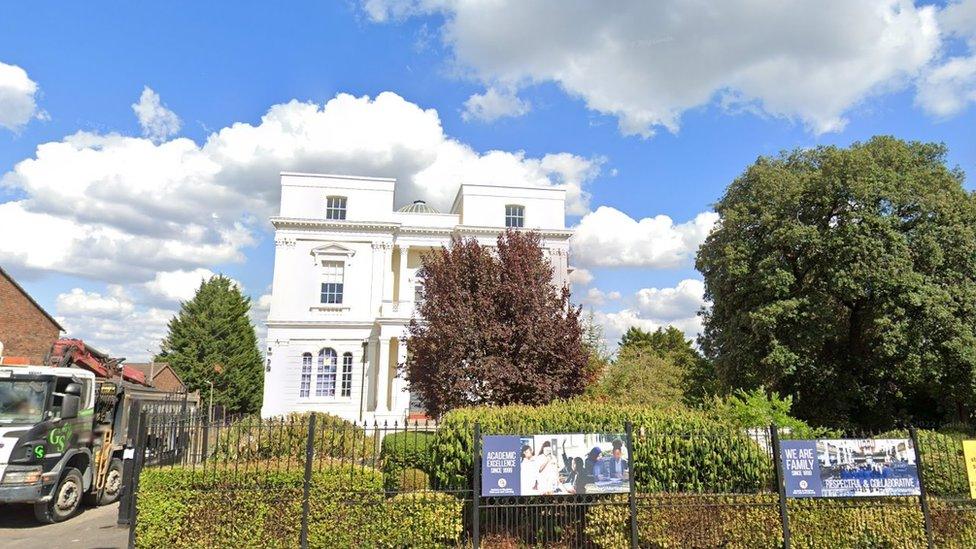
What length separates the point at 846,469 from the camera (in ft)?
29.8

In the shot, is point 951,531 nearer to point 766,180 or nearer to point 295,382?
point 766,180

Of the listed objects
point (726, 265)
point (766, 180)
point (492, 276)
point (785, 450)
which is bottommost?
point (785, 450)

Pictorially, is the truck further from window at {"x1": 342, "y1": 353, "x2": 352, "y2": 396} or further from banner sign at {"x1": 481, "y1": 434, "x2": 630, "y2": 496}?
window at {"x1": 342, "y1": 353, "x2": 352, "y2": 396}

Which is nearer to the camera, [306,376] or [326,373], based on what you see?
[306,376]

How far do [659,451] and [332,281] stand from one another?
81.1ft

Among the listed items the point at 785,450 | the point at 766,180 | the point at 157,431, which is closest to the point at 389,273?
the point at 766,180

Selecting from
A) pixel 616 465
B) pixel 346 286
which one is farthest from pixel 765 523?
pixel 346 286

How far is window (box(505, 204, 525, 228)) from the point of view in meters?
32.8

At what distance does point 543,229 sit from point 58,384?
23.9 m

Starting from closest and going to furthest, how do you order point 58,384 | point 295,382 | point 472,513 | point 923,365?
point 472,513
point 58,384
point 923,365
point 295,382

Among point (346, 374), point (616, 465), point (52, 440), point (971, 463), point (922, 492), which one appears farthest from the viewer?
point (346, 374)

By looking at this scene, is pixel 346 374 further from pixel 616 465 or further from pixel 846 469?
pixel 846 469

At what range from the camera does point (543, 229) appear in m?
31.9

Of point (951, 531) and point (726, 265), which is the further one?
point (726, 265)
